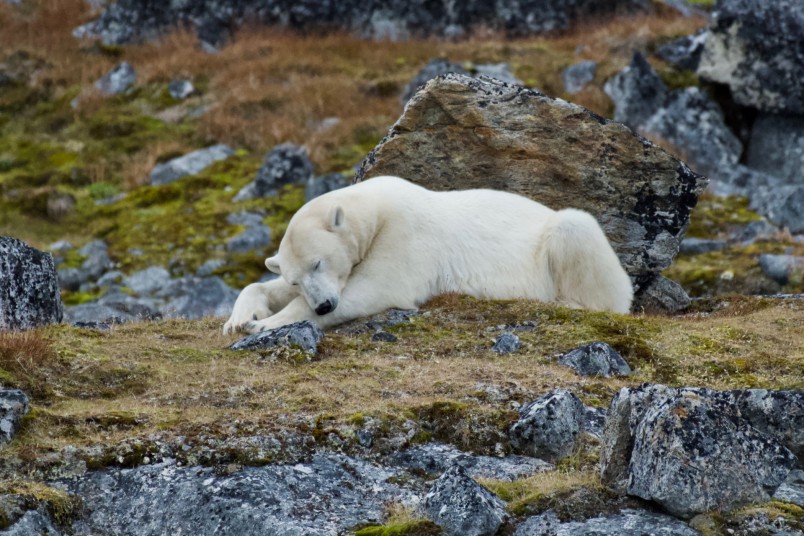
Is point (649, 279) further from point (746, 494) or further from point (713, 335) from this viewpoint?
point (746, 494)

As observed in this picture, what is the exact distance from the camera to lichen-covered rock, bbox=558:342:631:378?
9.53 m

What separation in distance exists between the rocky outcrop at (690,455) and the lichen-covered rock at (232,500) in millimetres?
1486

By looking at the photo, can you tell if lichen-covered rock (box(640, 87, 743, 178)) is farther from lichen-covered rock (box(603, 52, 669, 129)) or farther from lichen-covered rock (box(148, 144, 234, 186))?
lichen-covered rock (box(148, 144, 234, 186))

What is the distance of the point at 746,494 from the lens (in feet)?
18.4

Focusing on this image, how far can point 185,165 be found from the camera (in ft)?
94.5

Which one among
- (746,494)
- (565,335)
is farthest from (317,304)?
(746,494)

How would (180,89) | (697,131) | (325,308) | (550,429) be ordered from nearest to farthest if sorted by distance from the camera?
(550,429) → (325,308) → (697,131) → (180,89)

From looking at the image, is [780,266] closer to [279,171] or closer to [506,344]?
[506,344]

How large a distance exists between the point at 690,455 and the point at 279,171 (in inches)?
899

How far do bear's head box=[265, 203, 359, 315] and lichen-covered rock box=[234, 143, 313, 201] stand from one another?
15.8 meters

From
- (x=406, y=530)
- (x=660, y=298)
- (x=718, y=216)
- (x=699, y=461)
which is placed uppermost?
(x=699, y=461)

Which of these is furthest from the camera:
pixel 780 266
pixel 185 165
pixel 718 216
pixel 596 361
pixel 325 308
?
pixel 185 165

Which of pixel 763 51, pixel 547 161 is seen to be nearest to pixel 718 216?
pixel 763 51

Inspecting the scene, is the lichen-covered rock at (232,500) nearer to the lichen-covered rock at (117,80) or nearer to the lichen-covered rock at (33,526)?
the lichen-covered rock at (33,526)
